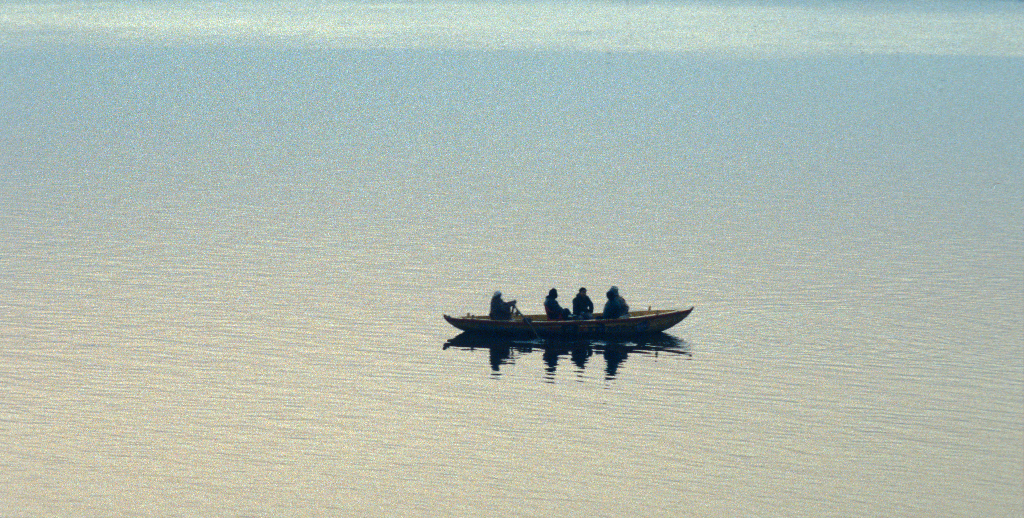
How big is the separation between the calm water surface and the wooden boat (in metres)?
0.50

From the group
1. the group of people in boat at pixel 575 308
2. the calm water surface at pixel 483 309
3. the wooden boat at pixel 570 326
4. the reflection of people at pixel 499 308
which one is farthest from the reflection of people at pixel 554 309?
the calm water surface at pixel 483 309

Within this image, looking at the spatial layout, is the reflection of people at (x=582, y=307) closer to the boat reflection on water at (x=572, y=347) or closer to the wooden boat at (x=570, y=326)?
the wooden boat at (x=570, y=326)

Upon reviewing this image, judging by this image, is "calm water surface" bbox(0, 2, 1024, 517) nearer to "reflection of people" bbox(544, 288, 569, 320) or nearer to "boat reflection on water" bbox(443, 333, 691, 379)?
"boat reflection on water" bbox(443, 333, 691, 379)

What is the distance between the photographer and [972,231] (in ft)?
188

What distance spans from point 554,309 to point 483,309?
335 centimetres

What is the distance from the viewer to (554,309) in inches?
1670

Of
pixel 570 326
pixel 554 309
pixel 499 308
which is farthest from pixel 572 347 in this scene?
pixel 499 308

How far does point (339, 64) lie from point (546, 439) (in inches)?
3694

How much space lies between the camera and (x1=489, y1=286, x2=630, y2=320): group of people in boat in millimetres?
42375

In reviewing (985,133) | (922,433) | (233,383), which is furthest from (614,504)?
(985,133)

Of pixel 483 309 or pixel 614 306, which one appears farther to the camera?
pixel 483 309

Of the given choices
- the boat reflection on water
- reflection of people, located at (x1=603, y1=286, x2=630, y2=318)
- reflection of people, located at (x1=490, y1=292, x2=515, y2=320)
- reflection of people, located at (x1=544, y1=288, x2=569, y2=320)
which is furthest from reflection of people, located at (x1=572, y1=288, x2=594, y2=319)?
reflection of people, located at (x1=490, y1=292, x2=515, y2=320)

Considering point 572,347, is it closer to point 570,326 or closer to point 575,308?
point 570,326

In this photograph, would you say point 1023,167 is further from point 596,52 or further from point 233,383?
point 596,52
